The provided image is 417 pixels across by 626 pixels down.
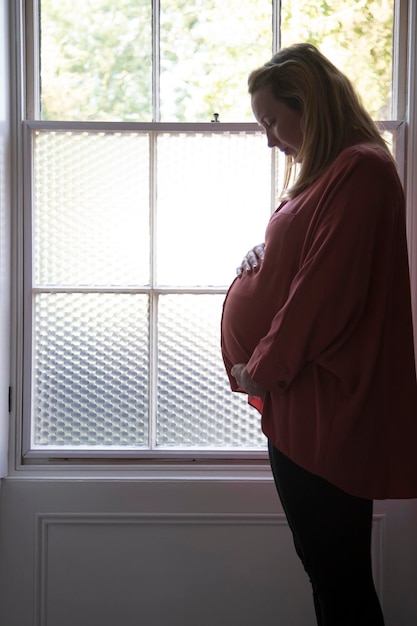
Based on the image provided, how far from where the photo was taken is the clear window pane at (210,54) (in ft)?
6.20

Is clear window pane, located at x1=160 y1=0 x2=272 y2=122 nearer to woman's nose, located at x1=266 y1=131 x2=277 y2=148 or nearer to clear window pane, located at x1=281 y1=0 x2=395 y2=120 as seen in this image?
clear window pane, located at x1=281 y1=0 x2=395 y2=120

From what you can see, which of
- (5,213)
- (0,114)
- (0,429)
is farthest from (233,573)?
(0,114)

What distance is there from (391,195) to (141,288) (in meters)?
0.84

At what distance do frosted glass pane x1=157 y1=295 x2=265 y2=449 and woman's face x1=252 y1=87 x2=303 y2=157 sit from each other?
590mm

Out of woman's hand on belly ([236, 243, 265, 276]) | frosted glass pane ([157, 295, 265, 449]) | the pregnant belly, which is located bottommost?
frosted glass pane ([157, 295, 265, 449])

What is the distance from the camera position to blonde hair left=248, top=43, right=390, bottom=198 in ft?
4.36

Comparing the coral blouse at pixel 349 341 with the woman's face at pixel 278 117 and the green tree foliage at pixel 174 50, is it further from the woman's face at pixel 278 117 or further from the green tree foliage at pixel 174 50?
the green tree foliage at pixel 174 50

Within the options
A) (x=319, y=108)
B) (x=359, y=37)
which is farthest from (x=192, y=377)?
(x=359, y=37)

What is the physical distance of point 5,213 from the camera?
1.83 metres

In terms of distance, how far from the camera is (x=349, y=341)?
1257 millimetres

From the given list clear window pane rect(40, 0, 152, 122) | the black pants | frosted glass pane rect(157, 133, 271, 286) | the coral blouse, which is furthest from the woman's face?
the black pants

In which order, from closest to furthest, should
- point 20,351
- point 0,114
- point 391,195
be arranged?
point 391,195 < point 0,114 < point 20,351

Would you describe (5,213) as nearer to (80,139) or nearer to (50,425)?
(80,139)

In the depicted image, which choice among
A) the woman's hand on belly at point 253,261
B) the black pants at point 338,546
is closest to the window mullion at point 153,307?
the woman's hand on belly at point 253,261
